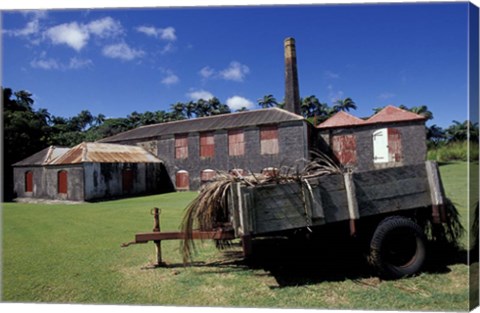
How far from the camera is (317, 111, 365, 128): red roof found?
14.8m

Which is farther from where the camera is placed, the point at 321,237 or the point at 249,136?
the point at 249,136

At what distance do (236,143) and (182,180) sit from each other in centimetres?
379

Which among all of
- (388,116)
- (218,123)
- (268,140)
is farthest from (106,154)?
(388,116)

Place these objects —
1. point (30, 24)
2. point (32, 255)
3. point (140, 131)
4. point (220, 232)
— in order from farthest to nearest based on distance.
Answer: point (140, 131), point (32, 255), point (30, 24), point (220, 232)

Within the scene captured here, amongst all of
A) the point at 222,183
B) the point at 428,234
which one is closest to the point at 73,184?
the point at 222,183

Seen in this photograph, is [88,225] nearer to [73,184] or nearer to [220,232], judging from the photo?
[220,232]

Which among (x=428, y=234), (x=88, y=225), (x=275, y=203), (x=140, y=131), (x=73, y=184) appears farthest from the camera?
(x=140, y=131)

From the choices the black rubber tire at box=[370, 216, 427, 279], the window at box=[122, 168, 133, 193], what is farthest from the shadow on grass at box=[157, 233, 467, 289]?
the window at box=[122, 168, 133, 193]

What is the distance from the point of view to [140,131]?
608 inches

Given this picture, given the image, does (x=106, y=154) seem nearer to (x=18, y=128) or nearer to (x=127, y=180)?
(x=127, y=180)

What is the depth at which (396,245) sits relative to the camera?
384 centimetres

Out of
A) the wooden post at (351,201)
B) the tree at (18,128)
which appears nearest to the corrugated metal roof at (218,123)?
the tree at (18,128)

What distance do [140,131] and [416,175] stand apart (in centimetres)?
1340

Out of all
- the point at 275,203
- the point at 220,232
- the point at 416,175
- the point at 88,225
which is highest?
the point at 416,175
